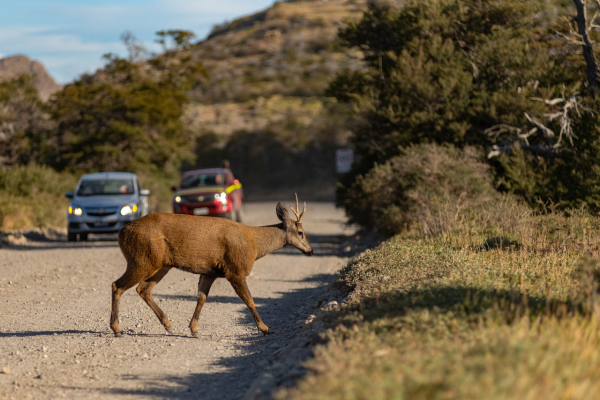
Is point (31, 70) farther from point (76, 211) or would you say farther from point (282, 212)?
point (282, 212)

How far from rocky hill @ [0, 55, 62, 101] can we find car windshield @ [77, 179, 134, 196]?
20.5m

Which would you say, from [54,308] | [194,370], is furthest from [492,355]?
[54,308]

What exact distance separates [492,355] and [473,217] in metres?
11.9

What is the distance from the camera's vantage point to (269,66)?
106875 millimetres

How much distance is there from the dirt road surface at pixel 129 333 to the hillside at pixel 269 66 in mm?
53240

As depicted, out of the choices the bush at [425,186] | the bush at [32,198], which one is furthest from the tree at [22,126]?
the bush at [425,186]

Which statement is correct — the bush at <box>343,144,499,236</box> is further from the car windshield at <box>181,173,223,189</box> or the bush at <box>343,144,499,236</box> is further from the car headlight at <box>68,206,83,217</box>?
the car headlight at <box>68,206,83,217</box>

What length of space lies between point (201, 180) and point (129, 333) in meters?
17.8

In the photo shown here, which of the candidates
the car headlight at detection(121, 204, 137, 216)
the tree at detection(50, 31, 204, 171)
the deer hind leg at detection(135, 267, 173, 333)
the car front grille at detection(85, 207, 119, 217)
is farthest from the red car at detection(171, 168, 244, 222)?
the deer hind leg at detection(135, 267, 173, 333)

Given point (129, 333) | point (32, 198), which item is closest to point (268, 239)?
point (129, 333)

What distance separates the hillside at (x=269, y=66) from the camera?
83188 millimetres

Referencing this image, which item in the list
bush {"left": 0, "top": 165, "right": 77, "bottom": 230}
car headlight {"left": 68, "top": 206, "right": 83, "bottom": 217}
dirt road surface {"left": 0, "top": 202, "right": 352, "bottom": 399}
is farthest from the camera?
bush {"left": 0, "top": 165, "right": 77, "bottom": 230}

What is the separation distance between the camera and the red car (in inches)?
1010

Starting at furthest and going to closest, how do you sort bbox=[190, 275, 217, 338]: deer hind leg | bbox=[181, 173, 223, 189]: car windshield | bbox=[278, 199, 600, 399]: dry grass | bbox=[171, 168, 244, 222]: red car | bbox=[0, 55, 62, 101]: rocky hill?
bbox=[0, 55, 62, 101]: rocky hill → bbox=[181, 173, 223, 189]: car windshield → bbox=[171, 168, 244, 222]: red car → bbox=[190, 275, 217, 338]: deer hind leg → bbox=[278, 199, 600, 399]: dry grass
